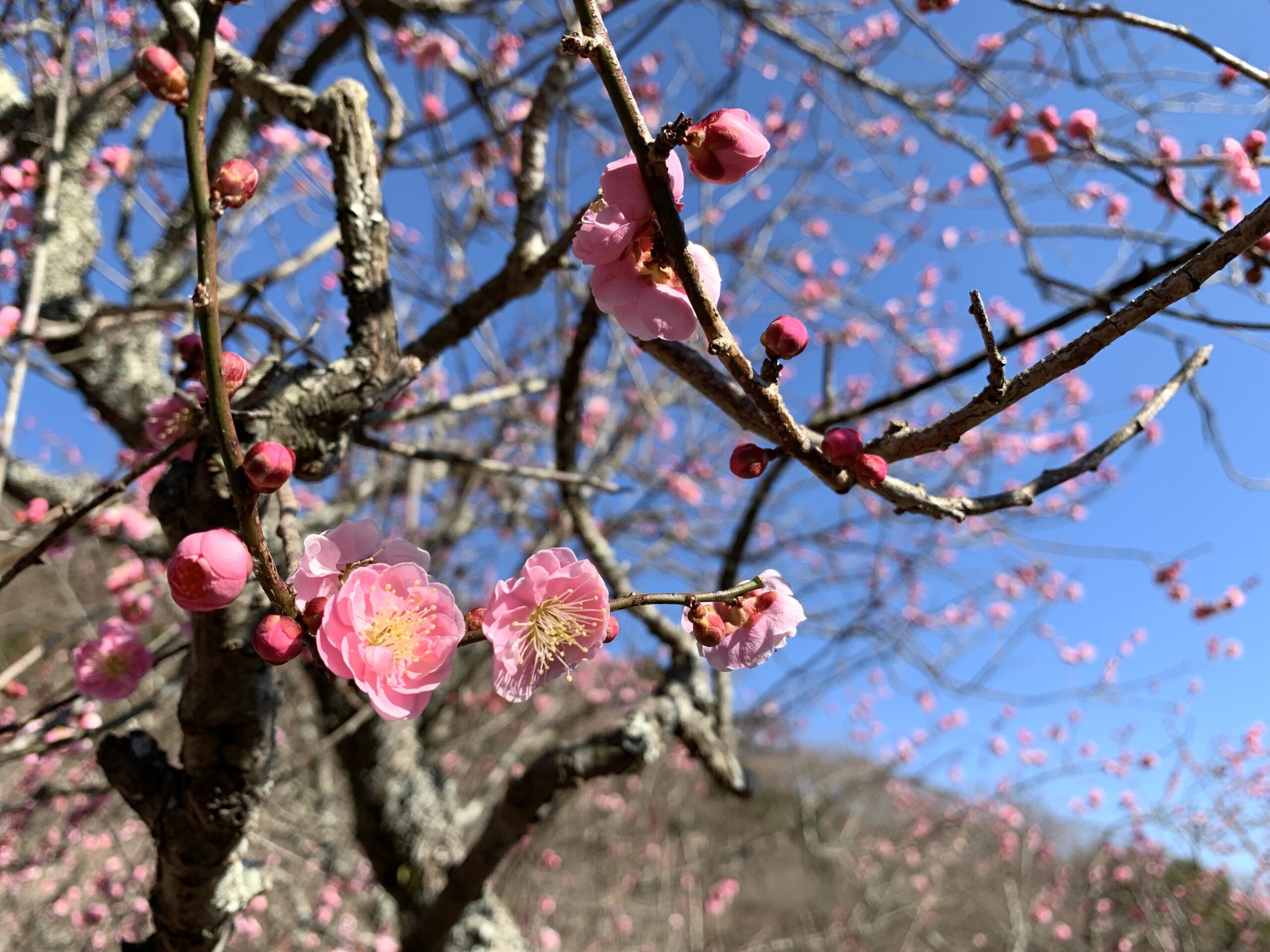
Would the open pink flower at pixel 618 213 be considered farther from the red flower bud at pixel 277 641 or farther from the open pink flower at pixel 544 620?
the red flower bud at pixel 277 641

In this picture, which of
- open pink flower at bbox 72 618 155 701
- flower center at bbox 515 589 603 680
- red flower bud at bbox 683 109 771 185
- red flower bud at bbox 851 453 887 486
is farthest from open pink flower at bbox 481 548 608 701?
open pink flower at bbox 72 618 155 701

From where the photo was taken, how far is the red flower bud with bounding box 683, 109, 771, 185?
0.67 m

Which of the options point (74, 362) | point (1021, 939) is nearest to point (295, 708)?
point (74, 362)

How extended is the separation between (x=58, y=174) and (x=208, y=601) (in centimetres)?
196

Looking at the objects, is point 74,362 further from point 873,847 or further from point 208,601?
point 873,847

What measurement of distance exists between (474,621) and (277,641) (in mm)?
202

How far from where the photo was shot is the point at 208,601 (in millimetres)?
680

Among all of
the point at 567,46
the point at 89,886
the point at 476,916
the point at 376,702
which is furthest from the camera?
the point at 89,886

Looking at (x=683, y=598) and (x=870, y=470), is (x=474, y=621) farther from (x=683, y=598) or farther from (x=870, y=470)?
(x=870, y=470)

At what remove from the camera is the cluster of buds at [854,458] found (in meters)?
0.79

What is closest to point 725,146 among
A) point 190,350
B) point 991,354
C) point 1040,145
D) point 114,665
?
point 991,354

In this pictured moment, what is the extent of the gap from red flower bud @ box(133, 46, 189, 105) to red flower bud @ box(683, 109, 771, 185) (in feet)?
1.95

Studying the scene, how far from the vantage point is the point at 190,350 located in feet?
3.57

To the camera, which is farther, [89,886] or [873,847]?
[873,847]
